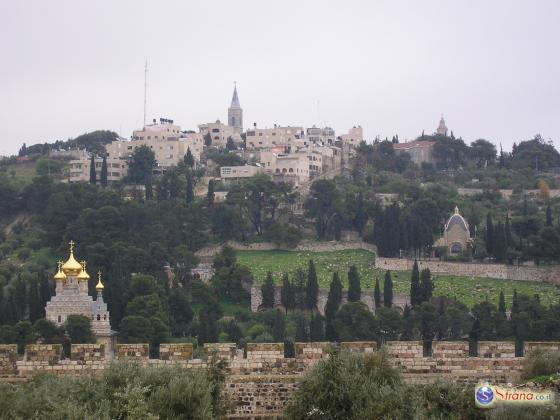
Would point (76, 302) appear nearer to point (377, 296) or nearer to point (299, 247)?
point (377, 296)

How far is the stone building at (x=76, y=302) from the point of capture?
68.3m

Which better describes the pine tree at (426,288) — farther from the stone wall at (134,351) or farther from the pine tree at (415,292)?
the stone wall at (134,351)

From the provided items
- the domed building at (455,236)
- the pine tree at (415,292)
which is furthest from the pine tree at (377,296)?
the domed building at (455,236)

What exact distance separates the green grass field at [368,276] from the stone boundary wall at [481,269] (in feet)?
2.17

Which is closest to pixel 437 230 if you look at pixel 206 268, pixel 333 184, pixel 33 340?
pixel 333 184

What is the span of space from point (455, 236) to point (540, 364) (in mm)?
76200

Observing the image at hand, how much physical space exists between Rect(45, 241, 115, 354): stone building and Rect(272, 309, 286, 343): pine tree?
9025mm

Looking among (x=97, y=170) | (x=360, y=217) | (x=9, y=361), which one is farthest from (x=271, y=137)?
(x=9, y=361)

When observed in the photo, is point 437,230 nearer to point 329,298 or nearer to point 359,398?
point 329,298

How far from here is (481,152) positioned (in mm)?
129750

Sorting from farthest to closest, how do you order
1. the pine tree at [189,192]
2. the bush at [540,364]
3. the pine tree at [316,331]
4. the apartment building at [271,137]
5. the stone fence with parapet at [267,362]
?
the apartment building at [271,137] < the pine tree at [189,192] < the pine tree at [316,331] < the stone fence with parapet at [267,362] < the bush at [540,364]

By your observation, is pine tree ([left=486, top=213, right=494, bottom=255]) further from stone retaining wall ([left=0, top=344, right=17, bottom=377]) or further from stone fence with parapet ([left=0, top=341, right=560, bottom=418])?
stone retaining wall ([left=0, top=344, right=17, bottom=377])

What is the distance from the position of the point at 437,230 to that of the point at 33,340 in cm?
4368

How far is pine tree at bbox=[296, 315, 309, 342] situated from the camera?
68.6 meters
